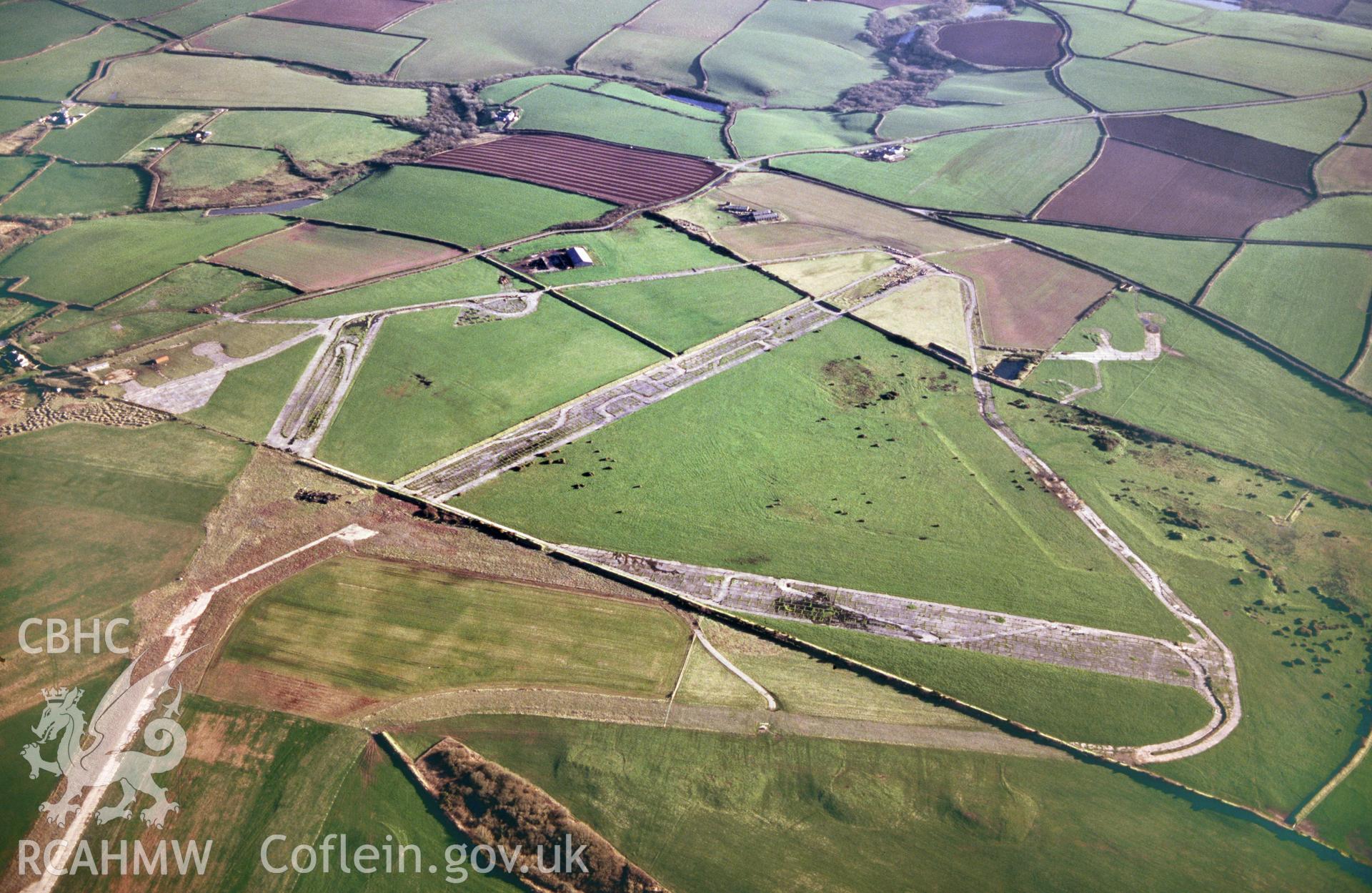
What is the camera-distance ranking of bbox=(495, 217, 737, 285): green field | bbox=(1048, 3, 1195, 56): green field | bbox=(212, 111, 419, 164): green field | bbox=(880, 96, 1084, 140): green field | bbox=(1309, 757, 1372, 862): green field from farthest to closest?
bbox=(1048, 3, 1195, 56): green field < bbox=(880, 96, 1084, 140): green field < bbox=(212, 111, 419, 164): green field < bbox=(495, 217, 737, 285): green field < bbox=(1309, 757, 1372, 862): green field

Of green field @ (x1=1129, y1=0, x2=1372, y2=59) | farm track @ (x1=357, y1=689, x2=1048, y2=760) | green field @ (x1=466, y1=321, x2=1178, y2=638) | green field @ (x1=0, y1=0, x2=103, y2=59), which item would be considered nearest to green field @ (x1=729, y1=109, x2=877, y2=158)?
green field @ (x1=466, y1=321, x2=1178, y2=638)

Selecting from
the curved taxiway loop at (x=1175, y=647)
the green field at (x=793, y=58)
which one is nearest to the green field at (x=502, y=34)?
the green field at (x=793, y=58)

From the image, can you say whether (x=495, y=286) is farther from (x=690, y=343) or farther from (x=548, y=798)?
(x=548, y=798)

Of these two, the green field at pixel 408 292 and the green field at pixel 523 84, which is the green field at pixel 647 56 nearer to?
the green field at pixel 523 84

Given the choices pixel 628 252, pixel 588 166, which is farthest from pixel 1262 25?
pixel 628 252

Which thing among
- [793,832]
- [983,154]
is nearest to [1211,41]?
[983,154]

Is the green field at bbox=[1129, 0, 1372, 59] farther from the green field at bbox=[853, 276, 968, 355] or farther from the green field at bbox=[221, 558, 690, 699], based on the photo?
the green field at bbox=[221, 558, 690, 699]

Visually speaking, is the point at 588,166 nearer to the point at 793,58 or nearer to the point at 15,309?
the point at 793,58
